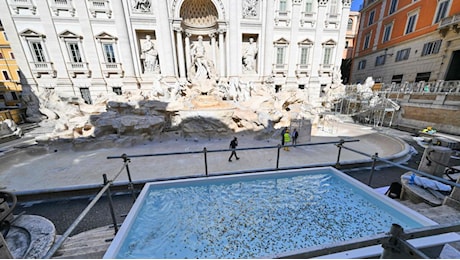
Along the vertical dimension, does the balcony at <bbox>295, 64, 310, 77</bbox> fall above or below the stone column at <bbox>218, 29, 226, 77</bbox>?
below

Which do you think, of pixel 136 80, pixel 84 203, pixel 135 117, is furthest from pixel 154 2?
pixel 84 203

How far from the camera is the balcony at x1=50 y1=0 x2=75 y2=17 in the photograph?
45.1ft

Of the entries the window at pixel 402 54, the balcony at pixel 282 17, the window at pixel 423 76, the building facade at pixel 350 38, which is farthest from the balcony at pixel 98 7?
the building facade at pixel 350 38

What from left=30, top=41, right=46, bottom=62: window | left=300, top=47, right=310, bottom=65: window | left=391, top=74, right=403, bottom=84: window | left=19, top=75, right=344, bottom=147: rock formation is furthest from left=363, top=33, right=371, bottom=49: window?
left=30, top=41, right=46, bottom=62: window

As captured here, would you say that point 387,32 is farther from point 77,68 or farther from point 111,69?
point 77,68

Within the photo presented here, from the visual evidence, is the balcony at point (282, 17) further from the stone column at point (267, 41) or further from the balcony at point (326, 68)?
the balcony at point (326, 68)

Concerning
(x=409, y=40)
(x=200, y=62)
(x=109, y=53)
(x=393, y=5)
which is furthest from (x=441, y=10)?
(x=109, y=53)

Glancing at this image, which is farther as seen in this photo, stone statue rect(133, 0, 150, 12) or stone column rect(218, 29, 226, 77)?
stone column rect(218, 29, 226, 77)

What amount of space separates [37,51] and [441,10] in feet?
114

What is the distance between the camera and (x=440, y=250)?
2041mm

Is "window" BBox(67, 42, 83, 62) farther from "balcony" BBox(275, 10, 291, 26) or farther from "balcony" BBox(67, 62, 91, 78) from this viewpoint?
"balcony" BBox(275, 10, 291, 26)

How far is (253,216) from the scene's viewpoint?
313cm

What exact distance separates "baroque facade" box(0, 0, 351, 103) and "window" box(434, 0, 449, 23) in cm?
657

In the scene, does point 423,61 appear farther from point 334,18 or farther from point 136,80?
point 136,80
